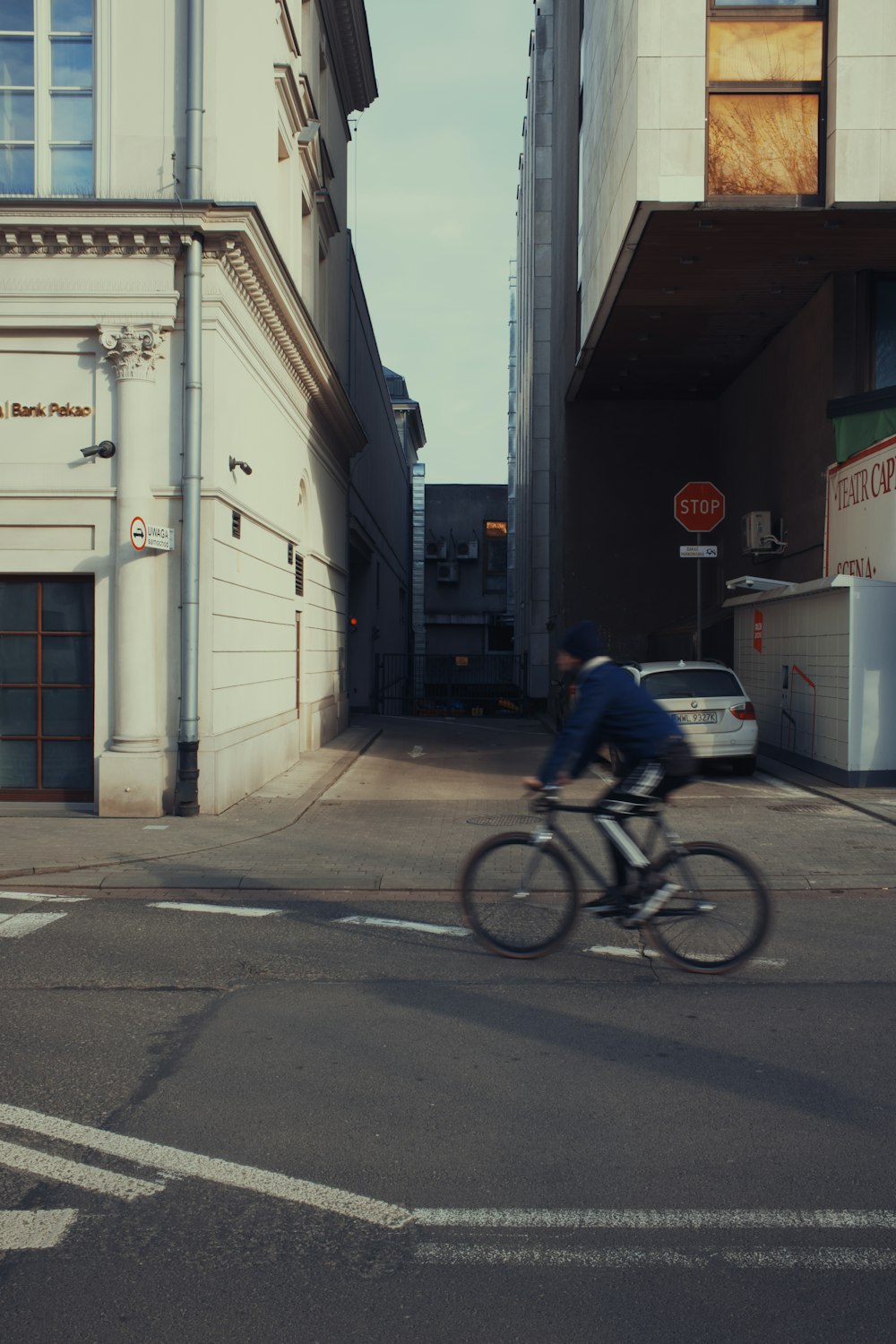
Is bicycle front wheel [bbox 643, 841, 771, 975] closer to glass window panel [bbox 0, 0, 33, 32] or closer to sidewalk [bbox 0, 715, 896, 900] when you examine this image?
sidewalk [bbox 0, 715, 896, 900]

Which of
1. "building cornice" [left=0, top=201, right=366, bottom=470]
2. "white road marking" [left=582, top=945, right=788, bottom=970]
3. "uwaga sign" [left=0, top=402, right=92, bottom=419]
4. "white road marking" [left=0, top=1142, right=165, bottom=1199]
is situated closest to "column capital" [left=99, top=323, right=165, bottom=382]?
"uwaga sign" [left=0, top=402, right=92, bottom=419]

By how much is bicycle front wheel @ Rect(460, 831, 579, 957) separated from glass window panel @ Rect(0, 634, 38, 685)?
7963 millimetres

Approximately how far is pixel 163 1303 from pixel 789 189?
16846mm

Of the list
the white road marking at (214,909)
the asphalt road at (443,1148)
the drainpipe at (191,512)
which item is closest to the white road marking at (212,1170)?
the asphalt road at (443,1148)

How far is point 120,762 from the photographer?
12453 millimetres

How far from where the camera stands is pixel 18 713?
13188 mm

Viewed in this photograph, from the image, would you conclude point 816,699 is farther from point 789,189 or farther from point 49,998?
point 49,998

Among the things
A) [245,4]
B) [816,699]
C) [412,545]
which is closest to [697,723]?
[816,699]

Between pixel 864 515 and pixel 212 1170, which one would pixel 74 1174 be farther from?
pixel 864 515

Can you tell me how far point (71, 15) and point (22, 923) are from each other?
10.3m

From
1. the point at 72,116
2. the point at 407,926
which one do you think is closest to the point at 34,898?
the point at 407,926

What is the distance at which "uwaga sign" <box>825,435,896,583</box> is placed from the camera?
15266mm

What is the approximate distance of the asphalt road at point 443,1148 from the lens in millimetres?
3107

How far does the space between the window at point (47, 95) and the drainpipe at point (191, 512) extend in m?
1.33
